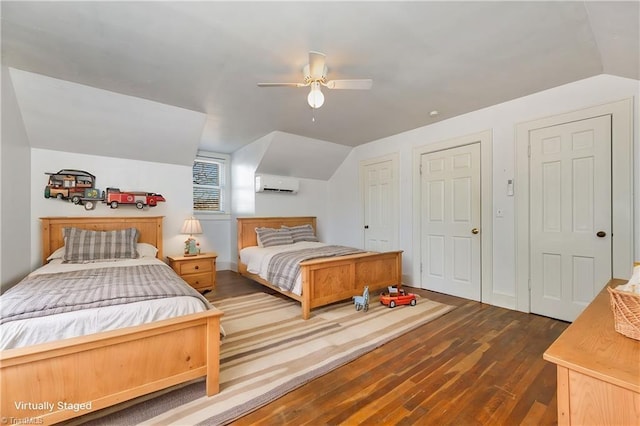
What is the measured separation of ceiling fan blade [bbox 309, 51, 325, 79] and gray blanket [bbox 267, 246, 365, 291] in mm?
1908

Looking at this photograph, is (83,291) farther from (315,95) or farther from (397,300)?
(397,300)

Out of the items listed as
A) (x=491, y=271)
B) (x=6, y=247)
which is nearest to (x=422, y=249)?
(x=491, y=271)

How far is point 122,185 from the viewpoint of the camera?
12.2 ft

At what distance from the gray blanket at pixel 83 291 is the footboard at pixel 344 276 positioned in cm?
123

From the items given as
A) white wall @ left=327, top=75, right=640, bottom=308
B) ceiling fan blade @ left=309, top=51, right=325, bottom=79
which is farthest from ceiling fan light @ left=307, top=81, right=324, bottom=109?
white wall @ left=327, top=75, right=640, bottom=308

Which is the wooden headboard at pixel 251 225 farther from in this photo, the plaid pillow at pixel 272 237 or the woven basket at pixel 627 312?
the woven basket at pixel 627 312

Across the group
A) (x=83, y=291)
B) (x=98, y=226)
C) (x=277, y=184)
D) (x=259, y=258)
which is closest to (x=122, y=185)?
(x=98, y=226)

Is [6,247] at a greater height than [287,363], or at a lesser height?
greater

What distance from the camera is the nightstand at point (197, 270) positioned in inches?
141

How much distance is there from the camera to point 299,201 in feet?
17.8

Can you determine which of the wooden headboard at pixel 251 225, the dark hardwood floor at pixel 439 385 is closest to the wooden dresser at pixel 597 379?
the dark hardwood floor at pixel 439 385

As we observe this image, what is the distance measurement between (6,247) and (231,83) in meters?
2.60

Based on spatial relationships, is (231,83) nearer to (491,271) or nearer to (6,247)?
(6,247)

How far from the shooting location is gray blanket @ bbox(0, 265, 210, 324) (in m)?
1.51
